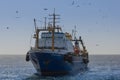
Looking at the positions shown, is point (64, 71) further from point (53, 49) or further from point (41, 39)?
point (41, 39)

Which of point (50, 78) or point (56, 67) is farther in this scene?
point (56, 67)

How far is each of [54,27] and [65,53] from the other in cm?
832

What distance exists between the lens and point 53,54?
9312 centimetres

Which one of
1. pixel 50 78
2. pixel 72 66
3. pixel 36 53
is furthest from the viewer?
pixel 72 66

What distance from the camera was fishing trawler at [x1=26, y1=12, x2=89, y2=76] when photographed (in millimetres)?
93125

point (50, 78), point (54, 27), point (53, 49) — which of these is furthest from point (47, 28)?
point (50, 78)

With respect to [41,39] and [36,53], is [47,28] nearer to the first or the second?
[41,39]

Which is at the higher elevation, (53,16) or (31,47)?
(53,16)

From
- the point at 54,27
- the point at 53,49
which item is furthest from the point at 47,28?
the point at 53,49

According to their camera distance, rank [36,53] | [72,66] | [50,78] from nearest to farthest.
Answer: [50,78] → [36,53] → [72,66]

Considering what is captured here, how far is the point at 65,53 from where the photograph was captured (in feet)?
319

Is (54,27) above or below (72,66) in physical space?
above

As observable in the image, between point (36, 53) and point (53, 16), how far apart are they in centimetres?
1185

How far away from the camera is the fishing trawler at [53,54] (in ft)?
306
